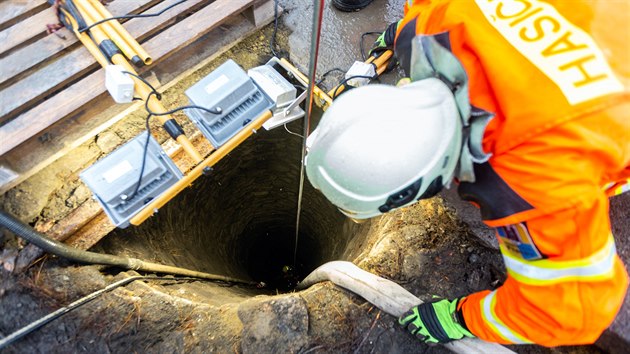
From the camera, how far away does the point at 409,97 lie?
1.31 meters

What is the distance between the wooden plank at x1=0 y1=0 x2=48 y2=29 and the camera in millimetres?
2426

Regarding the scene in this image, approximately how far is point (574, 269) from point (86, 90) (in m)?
2.62

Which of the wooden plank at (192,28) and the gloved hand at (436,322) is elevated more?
the wooden plank at (192,28)

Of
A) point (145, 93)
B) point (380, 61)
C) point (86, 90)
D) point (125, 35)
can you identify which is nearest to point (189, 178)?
point (145, 93)

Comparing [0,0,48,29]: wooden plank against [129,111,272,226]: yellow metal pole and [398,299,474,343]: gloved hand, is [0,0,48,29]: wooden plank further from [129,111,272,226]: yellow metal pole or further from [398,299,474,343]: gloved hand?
[398,299,474,343]: gloved hand

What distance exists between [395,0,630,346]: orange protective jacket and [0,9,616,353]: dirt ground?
861 millimetres

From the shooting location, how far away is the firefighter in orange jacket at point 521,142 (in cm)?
113

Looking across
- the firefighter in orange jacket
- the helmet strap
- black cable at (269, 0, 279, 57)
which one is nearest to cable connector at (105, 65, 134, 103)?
black cable at (269, 0, 279, 57)

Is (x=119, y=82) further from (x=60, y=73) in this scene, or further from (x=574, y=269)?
(x=574, y=269)

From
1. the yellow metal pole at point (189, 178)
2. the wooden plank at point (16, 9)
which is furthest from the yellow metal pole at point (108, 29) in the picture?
the yellow metal pole at point (189, 178)

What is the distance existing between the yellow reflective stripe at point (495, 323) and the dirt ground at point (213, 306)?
60 centimetres

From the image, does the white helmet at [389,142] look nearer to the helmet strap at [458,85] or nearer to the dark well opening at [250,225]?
the helmet strap at [458,85]

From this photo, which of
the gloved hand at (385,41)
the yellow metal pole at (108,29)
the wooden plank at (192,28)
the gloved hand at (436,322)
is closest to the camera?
the gloved hand at (436,322)

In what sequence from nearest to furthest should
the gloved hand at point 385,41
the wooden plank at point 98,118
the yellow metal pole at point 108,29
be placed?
the yellow metal pole at point 108,29 < the wooden plank at point 98,118 < the gloved hand at point 385,41
